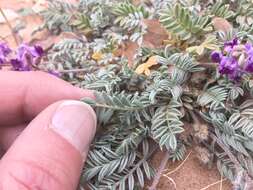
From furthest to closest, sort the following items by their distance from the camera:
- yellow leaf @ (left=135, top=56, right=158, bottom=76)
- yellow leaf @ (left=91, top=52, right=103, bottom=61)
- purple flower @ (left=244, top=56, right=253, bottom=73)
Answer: yellow leaf @ (left=91, top=52, right=103, bottom=61), yellow leaf @ (left=135, top=56, right=158, bottom=76), purple flower @ (left=244, top=56, right=253, bottom=73)

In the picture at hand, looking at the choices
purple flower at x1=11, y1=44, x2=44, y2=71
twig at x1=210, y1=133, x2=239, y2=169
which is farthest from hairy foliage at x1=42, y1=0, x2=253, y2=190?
purple flower at x1=11, y1=44, x2=44, y2=71

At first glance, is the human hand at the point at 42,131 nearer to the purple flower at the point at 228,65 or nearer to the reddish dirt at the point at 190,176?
the reddish dirt at the point at 190,176

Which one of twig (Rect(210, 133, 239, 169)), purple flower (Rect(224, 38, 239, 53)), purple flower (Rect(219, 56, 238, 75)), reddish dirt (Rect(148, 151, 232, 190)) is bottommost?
reddish dirt (Rect(148, 151, 232, 190))

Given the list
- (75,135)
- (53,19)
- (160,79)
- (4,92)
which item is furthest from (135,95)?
(53,19)

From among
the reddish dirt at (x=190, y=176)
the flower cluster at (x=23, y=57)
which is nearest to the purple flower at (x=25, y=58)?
the flower cluster at (x=23, y=57)

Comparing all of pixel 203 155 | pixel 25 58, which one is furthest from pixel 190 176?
pixel 25 58

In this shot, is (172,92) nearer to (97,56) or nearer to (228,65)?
(228,65)

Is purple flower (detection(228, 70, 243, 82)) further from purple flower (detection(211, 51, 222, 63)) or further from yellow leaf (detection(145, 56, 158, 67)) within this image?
yellow leaf (detection(145, 56, 158, 67))
